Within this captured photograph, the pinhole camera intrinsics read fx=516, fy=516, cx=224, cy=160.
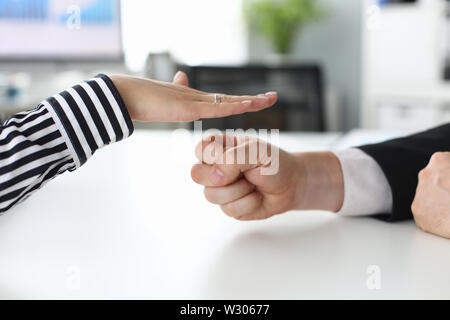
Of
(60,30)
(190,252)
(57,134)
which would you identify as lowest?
(190,252)

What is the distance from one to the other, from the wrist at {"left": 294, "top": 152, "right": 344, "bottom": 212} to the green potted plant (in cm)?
258

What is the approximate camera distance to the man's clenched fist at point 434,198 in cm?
56

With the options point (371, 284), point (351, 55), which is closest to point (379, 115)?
point (351, 55)

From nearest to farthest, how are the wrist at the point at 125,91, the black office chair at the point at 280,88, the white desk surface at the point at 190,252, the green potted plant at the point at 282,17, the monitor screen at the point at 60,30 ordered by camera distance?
the white desk surface at the point at 190,252, the wrist at the point at 125,91, the black office chair at the point at 280,88, the monitor screen at the point at 60,30, the green potted plant at the point at 282,17

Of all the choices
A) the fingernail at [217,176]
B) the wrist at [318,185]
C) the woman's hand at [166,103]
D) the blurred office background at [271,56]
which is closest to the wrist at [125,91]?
the woman's hand at [166,103]

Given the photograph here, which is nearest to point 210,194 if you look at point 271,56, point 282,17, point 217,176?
point 217,176

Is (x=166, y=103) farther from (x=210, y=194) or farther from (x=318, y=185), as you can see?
(x=318, y=185)

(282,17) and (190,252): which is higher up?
(282,17)

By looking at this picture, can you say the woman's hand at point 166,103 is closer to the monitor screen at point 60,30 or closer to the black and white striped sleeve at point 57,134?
the black and white striped sleeve at point 57,134

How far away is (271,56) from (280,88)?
61.1 inches

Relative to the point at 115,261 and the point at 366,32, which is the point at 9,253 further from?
the point at 366,32

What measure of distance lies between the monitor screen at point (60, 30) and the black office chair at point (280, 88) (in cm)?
81

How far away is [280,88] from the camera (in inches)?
74.0

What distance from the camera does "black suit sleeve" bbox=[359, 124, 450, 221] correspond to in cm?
61
